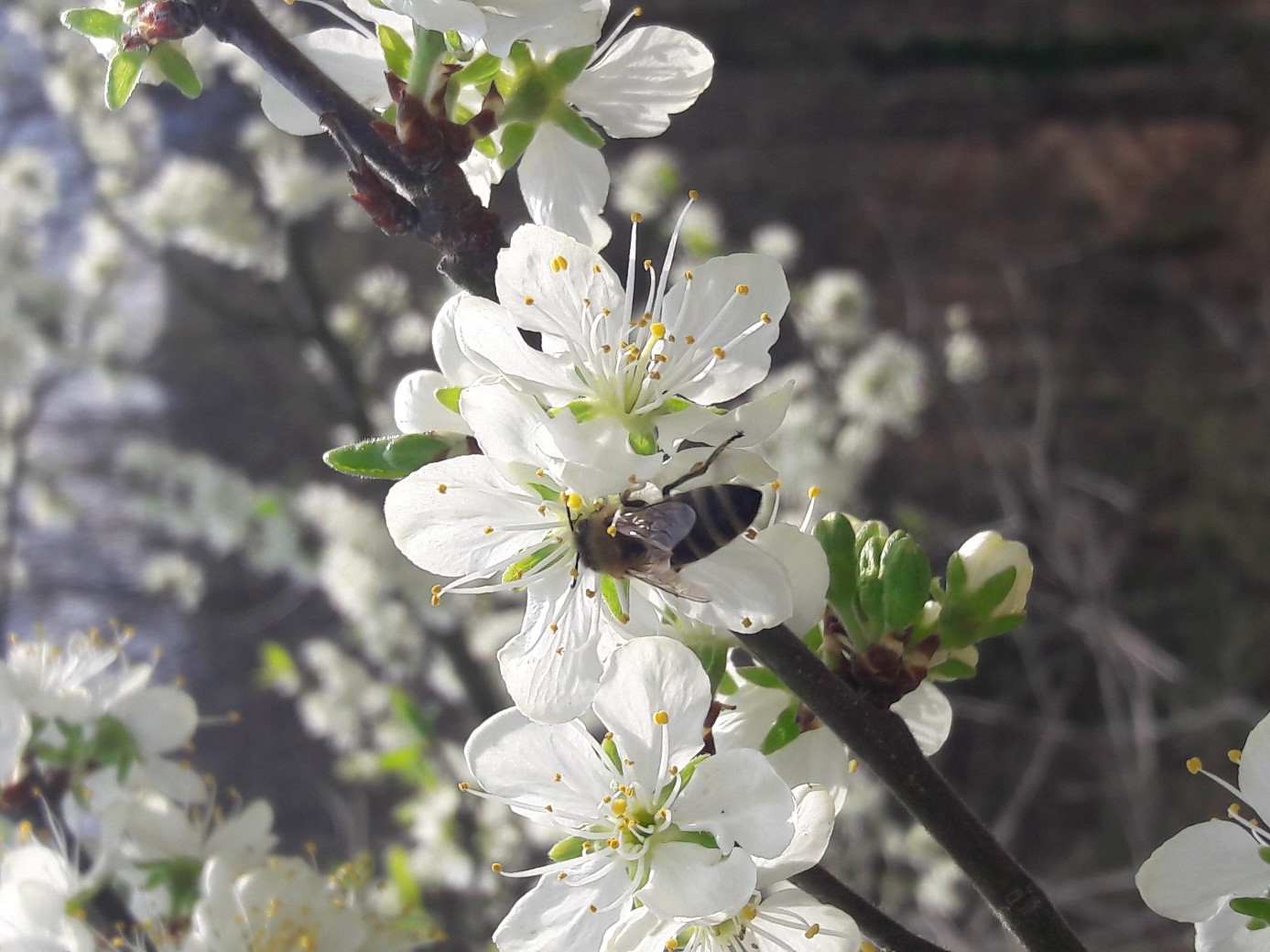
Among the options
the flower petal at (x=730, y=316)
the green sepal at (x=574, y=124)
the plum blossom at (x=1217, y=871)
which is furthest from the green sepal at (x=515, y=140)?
the plum blossom at (x=1217, y=871)

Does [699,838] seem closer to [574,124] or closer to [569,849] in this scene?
[569,849]

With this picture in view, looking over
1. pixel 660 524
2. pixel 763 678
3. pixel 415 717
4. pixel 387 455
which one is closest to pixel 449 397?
pixel 387 455

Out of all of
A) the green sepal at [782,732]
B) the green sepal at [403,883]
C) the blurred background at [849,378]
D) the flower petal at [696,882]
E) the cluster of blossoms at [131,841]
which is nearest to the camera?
the flower petal at [696,882]

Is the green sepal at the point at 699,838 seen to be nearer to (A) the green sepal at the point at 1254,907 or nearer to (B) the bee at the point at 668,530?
(B) the bee at the point at 668,530

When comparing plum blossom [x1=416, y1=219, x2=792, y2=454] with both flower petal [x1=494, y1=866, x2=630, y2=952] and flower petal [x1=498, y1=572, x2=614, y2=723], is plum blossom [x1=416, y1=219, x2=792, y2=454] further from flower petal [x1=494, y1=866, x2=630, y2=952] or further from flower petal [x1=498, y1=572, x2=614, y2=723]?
flower petal [x1=494, y1=866, x2=630, y2=952]

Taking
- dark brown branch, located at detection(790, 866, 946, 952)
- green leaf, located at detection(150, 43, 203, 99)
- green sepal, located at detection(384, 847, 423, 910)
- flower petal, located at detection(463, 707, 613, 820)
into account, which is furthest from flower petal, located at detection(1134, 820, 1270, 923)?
green sepal, located at detection(384, 847, 423, 910)

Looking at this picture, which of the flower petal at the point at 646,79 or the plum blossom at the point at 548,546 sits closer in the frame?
the plum blossom at the point at 548,546

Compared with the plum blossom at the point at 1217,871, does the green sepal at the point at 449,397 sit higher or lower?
higher
